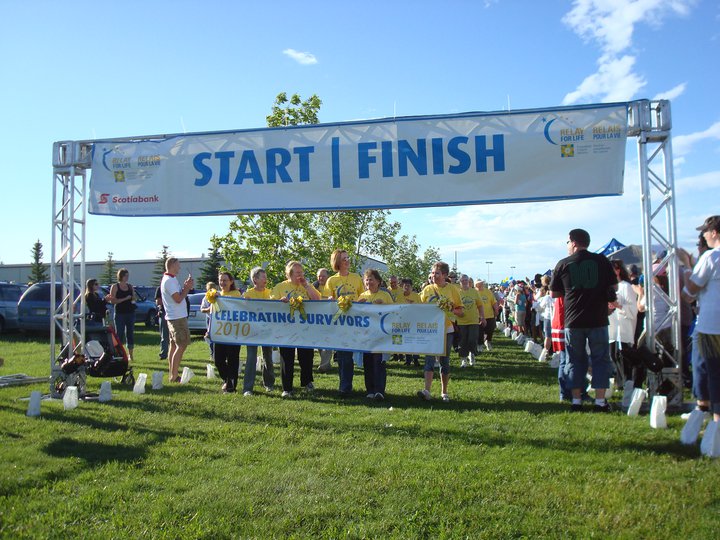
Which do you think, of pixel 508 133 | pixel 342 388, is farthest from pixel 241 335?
pixel 508 133

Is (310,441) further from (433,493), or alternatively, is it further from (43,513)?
(43,513)

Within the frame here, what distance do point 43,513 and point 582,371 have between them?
5720mm

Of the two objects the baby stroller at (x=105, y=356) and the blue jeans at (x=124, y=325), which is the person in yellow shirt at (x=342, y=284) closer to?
the baby stroller at (x=105, y=356)

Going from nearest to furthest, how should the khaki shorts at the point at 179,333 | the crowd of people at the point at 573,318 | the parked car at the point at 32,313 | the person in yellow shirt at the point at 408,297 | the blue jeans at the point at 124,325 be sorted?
1. the crowd of people at the point at 573,318
2. the khaki shorts at the point at 179,333
3. the person in yellow shirt at the point at 408,297
4. the blue jeans at the point at 124,325
5. the parked car at the point at 32,313

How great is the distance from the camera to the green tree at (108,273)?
2584 inches

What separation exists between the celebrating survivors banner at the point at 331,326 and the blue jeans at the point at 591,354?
1.66 metres

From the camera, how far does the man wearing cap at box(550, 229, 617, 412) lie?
6805 mm

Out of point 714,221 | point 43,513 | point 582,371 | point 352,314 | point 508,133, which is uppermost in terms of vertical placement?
point 508,133

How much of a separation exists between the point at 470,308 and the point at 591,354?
4.76 meters

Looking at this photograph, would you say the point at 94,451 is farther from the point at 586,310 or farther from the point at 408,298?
the point at 408,298

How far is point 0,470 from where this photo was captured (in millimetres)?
4840

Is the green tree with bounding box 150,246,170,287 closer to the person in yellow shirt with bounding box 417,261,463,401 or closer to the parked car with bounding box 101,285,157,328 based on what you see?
the parked car with bounding box 101,285,157,328

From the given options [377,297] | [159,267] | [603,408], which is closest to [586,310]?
[603,408]

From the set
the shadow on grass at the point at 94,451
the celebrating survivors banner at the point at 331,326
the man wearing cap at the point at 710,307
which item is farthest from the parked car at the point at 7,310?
the man wearing cap at the point at 710,307
